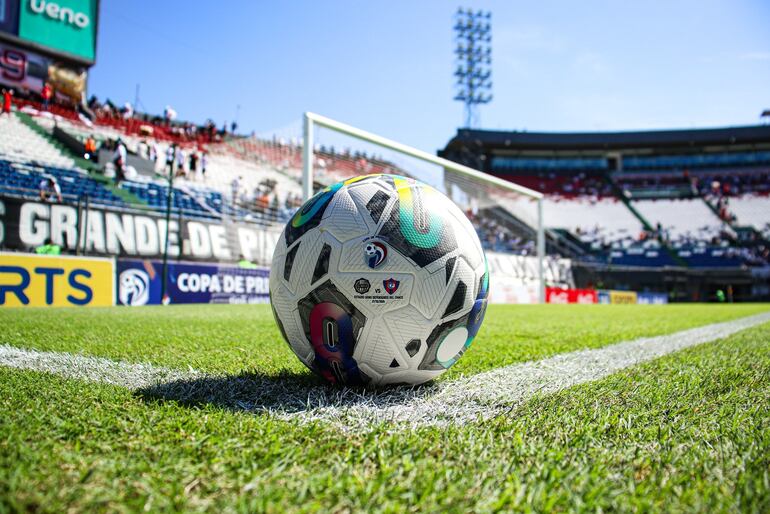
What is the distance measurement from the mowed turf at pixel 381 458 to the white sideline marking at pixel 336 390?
12cm

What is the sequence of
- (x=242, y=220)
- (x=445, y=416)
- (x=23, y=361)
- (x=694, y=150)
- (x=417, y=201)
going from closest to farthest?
(x=445, y=416) → (x=417, y=201) → (x=23, y=361) → (x=242, y=220) → (x=694, y=150)

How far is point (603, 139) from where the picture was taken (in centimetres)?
4406

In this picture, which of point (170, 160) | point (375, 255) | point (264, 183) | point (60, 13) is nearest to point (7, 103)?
point (170, 160)

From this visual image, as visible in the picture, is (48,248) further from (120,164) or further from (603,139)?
(603,139)

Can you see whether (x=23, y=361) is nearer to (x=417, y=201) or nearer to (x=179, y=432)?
(x=179, y=432)

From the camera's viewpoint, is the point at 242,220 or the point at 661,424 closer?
the point at 661,424

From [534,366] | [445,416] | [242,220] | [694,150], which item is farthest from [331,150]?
[694,150]

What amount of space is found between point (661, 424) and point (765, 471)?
47cm

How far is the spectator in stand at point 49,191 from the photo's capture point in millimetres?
12508

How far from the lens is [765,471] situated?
143cm

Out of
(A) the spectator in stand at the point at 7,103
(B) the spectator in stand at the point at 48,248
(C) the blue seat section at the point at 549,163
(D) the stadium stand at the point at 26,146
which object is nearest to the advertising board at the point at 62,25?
(A) the spectator in stand at the point at 7,103

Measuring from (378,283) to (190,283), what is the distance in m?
12.0

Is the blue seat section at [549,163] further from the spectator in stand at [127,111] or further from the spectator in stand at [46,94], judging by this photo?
the spectator in stand at [46,94]

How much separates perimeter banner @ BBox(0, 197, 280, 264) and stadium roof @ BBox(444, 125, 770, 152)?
29788 millimetres
